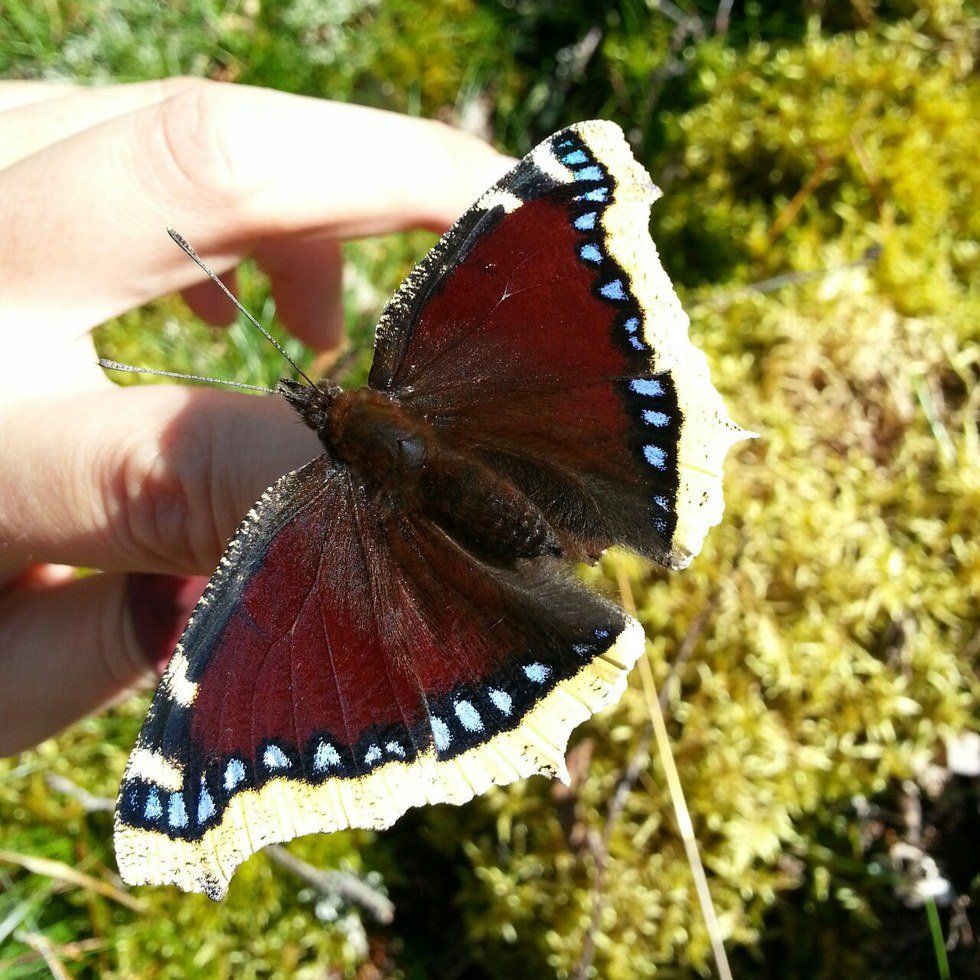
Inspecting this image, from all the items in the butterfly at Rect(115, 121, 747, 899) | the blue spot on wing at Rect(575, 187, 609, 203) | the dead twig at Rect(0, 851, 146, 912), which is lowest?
the dead twig at Rect(0, 851, 146, 912)

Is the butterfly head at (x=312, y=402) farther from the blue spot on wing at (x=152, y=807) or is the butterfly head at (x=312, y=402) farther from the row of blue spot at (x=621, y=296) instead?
the blue spot on wing at (x=152, y=807)

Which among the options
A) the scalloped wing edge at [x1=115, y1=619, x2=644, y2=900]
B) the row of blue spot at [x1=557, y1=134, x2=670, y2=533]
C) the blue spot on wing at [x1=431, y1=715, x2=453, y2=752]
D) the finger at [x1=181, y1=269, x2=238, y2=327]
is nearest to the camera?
the scalloped wing edge at [x1=115, y1=619, x2=644, y2=900]

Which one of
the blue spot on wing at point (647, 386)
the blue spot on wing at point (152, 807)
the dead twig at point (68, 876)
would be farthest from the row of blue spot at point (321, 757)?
the dead twig at point (68, 876)

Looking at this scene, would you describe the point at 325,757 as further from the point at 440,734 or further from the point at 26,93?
the point at 26,93

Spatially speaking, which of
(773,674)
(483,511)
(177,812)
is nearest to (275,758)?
(177,812)

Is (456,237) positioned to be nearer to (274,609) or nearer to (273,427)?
(273,427)

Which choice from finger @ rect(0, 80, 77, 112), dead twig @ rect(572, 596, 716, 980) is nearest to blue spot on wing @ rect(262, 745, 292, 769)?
dead twig @ rect(572, 596, 716, 980)

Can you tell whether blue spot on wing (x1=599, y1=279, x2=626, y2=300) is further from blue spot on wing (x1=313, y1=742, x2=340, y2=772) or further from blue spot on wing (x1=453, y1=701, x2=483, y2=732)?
blue spot on wing (x1=313, y1=742, x2=340, y2=772)

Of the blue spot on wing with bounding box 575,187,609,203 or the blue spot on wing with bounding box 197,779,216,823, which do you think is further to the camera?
the blue spot on wing with bounding box 575,187,609,203
